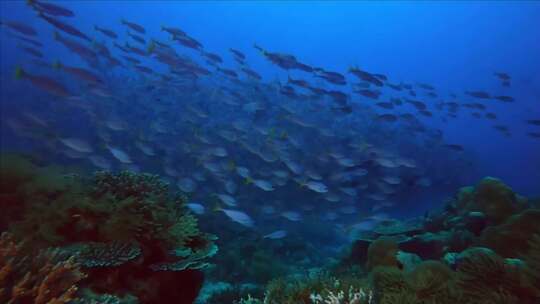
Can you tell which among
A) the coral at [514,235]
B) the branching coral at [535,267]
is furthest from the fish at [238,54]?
the branching coral at [535,267]

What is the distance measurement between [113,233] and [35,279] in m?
1.48

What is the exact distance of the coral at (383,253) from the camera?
6.76m

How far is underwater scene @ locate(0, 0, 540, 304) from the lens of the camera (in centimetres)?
458

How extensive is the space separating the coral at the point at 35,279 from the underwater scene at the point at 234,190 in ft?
0.07

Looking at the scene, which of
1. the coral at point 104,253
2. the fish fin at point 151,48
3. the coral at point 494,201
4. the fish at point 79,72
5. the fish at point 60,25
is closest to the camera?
the coral at point 104,253

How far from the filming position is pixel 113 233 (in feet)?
16.4

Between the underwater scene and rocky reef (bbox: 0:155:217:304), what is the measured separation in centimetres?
3

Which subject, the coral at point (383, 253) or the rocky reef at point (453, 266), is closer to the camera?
the rocky reef at point (453, 266)

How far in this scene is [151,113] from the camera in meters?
17.1

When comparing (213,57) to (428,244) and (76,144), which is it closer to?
(76,144)

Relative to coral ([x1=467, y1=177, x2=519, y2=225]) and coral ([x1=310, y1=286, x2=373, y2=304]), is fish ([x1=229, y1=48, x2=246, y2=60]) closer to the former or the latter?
coral ([x1=467, y1=177, x2=519, y2=225])

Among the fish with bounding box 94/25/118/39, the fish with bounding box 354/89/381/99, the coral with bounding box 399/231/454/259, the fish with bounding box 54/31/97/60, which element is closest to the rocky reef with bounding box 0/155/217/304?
the coral with bounding box 399/231/454/259

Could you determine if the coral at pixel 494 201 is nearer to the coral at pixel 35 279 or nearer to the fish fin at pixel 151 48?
the coral at pixel 35 279

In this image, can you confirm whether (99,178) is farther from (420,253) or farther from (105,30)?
(105,30)
